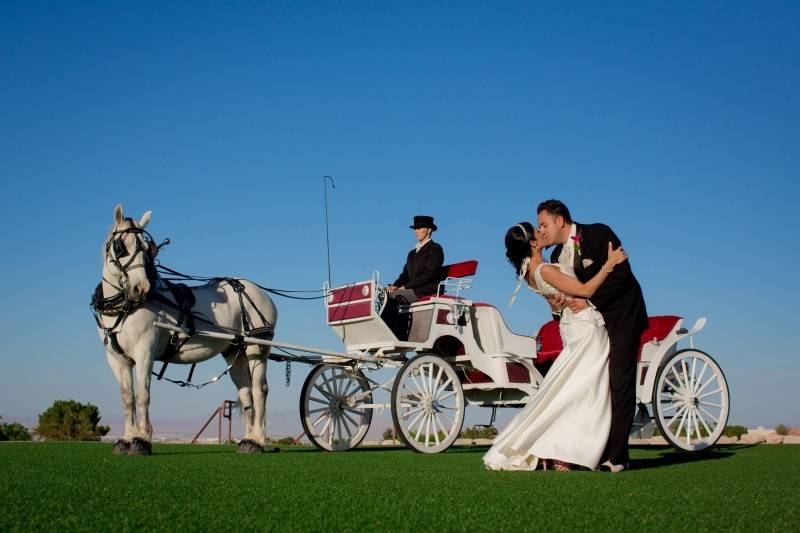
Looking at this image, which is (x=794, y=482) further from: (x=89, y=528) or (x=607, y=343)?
(x=89, y=528)

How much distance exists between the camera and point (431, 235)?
1025 cm

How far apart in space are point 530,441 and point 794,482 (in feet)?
5.96

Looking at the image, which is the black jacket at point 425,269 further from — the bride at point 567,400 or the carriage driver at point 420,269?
the bride at point 567,400

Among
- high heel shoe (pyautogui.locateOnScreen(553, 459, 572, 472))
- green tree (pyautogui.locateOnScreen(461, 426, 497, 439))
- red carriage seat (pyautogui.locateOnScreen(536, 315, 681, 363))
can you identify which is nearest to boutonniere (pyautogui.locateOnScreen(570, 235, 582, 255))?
high heel shoe (pyautogui.locateOnScreen(553, 459, 572, 472))

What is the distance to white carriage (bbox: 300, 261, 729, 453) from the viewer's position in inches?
339

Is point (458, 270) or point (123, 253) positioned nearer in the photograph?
point (123, 253)

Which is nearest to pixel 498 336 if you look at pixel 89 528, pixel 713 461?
pixel 713 461

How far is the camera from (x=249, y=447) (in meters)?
9.15

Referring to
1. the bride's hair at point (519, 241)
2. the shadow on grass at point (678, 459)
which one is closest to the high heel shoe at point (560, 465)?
the shadow on grass at point (678, 459)

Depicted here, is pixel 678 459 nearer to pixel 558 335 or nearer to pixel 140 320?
pixel 558 335

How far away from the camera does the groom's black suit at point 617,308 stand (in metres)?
6.27

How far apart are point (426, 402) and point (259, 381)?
222cm

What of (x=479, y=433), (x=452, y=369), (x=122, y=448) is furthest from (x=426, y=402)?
(x=479, y=433)

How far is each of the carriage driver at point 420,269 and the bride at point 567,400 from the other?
3.15 m
